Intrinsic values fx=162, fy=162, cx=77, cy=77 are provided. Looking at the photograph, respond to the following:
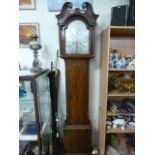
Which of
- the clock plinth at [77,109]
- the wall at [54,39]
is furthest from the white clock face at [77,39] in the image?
the wall at [54,39]

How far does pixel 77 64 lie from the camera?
71.1 inches

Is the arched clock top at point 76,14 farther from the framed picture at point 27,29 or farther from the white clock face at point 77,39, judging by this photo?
the framed picture at point 27,29

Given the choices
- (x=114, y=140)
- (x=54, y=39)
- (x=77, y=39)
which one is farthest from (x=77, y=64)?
(x=114, y=140)

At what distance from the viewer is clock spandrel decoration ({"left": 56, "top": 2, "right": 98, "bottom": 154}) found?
1696mm

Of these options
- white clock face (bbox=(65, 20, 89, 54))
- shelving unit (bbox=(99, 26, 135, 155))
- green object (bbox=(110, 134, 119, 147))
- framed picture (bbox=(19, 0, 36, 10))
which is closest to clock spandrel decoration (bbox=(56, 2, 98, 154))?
white clock face (bbox=(65, 20, 89, 54))

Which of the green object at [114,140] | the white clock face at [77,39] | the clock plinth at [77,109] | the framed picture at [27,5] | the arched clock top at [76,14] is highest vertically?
the framed picture at [27,5]

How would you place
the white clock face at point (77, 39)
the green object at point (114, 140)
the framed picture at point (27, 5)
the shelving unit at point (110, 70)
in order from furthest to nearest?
the green object at point (114, 140)
the framed picture at point (27, 5)
the white clock face at point (77, 39)
the shelving unit at point (110, 70)

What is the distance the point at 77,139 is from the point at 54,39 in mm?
1244

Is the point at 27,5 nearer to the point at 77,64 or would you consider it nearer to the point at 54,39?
the point at 54,39

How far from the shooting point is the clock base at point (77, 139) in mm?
1909

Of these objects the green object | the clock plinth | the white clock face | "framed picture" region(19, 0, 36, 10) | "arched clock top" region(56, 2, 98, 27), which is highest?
"framed picture" region(19, 0, 36, 10)

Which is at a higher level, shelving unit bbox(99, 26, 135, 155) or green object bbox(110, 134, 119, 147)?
Result: shelving unit bbox(99, 26, 135, 155)

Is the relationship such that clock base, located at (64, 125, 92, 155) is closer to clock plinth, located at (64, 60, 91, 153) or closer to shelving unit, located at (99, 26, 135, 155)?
clock plinth, located at (64, 60, 91, 153)
